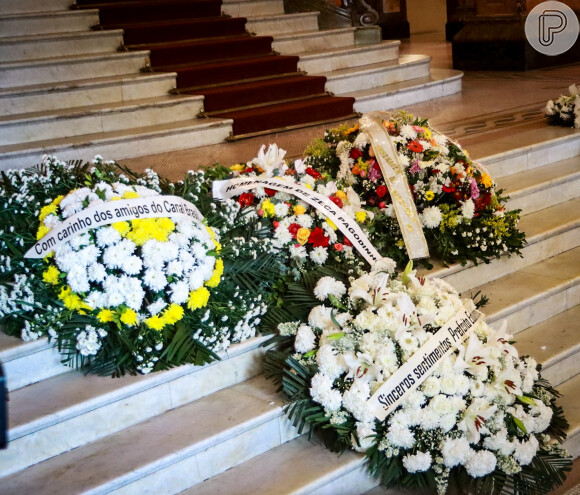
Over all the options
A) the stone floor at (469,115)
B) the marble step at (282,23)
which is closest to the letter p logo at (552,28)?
the stone floor at (469,115)

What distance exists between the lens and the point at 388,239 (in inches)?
144

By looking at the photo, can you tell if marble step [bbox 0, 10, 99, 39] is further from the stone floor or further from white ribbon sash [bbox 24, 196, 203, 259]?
white ribbon sash [bbox 24, 196, 203, 259]

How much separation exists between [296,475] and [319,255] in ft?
3.27

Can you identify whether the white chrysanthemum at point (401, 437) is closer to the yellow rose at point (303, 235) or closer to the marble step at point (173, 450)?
the marble step at point (173, 450)

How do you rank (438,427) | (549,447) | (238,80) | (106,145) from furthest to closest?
(238,80) < (106,145) < (549,447) < (438,427)

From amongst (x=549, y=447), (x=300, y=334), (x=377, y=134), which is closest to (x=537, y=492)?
(x=549, y=447)

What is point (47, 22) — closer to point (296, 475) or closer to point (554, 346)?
point (554, 346)

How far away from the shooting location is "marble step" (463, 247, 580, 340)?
369cm

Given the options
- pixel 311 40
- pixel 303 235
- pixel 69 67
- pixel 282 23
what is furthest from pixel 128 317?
pixel 282 23

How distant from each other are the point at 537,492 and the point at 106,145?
3.68 meters

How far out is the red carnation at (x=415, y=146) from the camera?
3742 mm

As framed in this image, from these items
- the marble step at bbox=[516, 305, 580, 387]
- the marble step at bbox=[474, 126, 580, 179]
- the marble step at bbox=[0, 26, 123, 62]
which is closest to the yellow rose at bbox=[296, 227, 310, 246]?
the marble step at bbox=[516, 305, 580, 387]

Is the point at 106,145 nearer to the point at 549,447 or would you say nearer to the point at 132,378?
the point at 132,378

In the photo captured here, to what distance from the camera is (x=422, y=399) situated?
265cm
